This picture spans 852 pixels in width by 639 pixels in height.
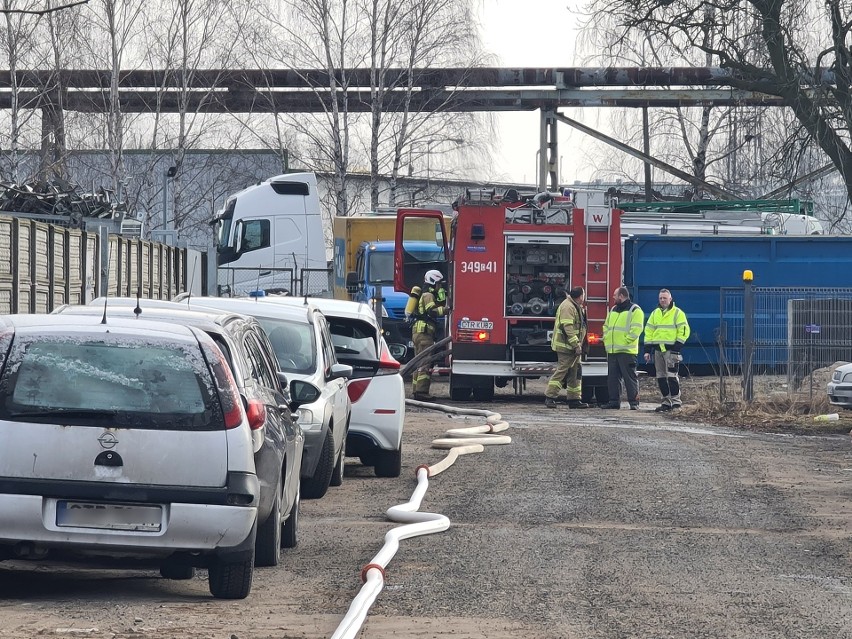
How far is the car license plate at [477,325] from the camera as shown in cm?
2178

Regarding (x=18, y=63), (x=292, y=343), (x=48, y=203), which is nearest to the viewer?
(x=292, y=343)

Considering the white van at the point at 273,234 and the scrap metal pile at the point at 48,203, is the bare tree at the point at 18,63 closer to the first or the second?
the white van at the point at 273,234

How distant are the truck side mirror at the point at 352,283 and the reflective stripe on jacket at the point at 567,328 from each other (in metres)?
7.90

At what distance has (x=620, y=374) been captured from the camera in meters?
21.4

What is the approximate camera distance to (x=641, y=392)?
81.6 feet

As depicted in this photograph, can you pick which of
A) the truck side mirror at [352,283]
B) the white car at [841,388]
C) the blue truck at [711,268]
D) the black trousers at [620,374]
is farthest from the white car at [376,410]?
the truck side mirror at [352,283]

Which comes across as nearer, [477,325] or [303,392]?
[303,392]

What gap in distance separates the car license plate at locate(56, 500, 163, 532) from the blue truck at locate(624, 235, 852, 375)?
20991 millimetres

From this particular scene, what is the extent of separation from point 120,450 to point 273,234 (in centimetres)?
2524

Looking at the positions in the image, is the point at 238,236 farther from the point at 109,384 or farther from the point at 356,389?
the point at 109,384

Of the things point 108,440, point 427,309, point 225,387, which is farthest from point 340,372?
point 427,309

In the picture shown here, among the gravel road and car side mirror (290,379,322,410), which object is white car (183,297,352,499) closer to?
the gravel road

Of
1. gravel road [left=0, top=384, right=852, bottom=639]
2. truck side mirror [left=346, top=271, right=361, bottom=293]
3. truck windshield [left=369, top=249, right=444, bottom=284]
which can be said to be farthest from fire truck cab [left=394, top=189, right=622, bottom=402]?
gravel road [left=0, top=384, right=852, bottom=639]

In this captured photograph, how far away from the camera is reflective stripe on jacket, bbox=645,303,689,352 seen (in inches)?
842
